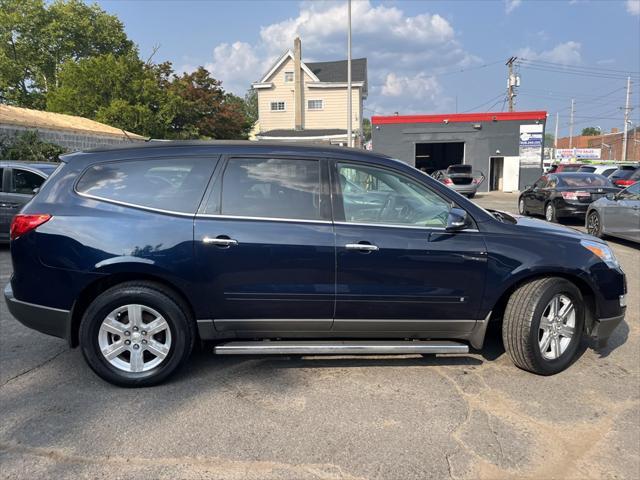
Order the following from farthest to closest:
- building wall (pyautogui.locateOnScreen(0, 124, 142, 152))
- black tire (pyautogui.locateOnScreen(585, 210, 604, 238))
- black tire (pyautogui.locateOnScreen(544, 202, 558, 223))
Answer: building wall (pyautogui.locateOnScreen(0, 124, 142, 152)) < black tire (pyautogui.locateOnScreen(544, 202, 558, 223)) < black tire (pyautogui.locateOnScreen(585, 210, 604, 238))

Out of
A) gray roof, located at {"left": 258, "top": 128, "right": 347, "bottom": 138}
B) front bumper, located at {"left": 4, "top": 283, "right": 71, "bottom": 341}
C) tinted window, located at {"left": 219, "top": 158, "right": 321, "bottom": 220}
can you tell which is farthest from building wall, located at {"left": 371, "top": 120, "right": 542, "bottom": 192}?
front bumper, located at {"left": 4, "top": 283, "right": 71, "bottom": 341}

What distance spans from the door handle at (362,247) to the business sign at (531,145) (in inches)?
1125

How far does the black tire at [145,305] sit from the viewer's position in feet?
11.7

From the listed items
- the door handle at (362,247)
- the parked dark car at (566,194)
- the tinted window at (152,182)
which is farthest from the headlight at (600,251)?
the parked dark car at (566,194)

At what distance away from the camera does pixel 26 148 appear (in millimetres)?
15234

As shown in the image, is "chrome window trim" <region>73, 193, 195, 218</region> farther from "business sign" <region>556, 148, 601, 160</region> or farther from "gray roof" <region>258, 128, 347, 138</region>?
"business sign" <region>556, 148, 601, 160</region>

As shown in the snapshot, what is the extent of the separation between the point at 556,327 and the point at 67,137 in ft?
60.3

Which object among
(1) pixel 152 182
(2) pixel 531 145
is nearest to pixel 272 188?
(1) pixel 152 182

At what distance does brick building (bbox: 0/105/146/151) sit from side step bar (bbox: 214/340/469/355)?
1261 cm

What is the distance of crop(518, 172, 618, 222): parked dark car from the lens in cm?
1264

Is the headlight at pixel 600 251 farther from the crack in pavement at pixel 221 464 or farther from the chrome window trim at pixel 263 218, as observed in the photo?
the crack in pavement at pixel 221 464

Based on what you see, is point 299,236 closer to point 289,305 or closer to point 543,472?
point 289,305

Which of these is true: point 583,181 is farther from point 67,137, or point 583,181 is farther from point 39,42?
point 39,42

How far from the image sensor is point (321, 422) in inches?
127
